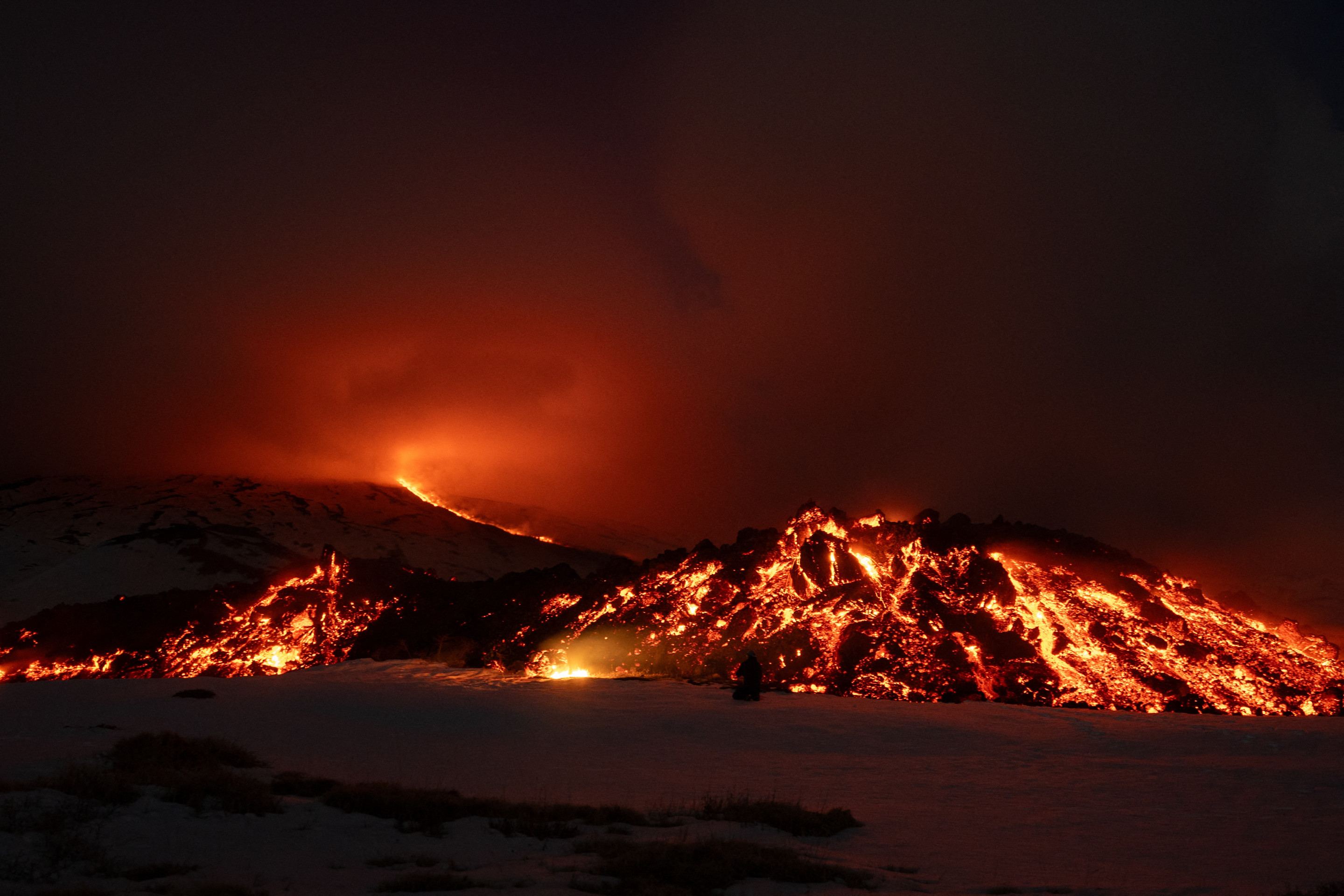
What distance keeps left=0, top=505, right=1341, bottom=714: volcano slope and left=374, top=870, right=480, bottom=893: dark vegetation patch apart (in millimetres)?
19833

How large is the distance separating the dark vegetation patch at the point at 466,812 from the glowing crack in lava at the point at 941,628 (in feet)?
53.9

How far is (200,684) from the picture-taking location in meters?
28.7

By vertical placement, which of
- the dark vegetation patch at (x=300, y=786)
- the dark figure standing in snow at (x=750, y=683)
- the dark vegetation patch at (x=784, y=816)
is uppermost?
the dark figure standing in snow at (x=750, y=683)

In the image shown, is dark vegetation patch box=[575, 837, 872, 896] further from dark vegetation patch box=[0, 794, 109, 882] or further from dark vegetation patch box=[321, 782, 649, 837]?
dark vegetation patch box=[0, 794, 109, 882]

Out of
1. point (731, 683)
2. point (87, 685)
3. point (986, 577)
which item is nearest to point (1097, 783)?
point (731, 683)

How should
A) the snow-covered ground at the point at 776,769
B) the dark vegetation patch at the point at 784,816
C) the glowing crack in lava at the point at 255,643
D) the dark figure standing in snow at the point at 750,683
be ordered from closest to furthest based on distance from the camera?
1. the snow-covered ground at the point at 776,769
2. the dark vegetation patch at the point at 784,816
3. the dark figure standing in snow at the point at 750,683
4. the glowing crack in lava at the point at 255,643

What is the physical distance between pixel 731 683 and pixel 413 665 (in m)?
12.4

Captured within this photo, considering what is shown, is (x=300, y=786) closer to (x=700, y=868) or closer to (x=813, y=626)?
(x=700, y=868)

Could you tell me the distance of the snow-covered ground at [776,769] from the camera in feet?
32.9

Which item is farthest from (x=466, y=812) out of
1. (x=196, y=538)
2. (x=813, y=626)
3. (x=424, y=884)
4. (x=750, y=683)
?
(x=196, y=538)

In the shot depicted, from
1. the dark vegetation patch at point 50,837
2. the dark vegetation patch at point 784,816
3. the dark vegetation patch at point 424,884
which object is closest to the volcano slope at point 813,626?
the dark vegetation patch at point 784,816

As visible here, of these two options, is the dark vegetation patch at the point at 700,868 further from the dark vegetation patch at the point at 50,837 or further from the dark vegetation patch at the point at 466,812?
the dark vegetation patch at the point at 50,837

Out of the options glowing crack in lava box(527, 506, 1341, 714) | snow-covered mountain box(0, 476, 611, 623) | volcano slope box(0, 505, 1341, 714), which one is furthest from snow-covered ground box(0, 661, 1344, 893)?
snow-covered mountain box(0, 476, 611, 623)

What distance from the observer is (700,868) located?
30.0ft
